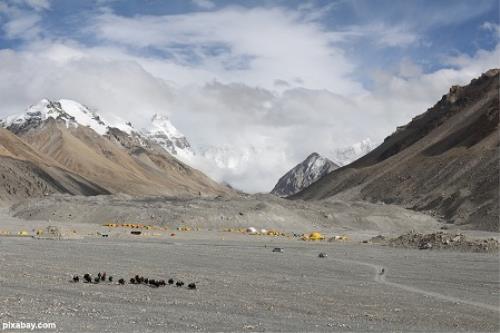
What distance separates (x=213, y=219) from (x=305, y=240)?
18799mm

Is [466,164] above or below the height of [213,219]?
above

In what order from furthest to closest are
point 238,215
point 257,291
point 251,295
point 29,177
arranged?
point 29,177 → point 238,215 → point 257,291 → point 251,295

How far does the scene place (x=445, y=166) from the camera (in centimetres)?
11806

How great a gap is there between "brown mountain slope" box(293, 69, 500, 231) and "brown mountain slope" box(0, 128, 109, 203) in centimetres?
6195

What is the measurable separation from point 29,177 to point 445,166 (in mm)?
100830

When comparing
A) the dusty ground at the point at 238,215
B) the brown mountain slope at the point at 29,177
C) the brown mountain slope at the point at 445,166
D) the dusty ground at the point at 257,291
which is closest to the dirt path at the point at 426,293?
the dusty ground at the point at 257,291

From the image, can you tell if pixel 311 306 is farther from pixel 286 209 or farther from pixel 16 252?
pixel 286 209

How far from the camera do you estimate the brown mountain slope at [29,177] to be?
500 ft

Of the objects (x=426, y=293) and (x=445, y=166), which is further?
(x=445, y=166)

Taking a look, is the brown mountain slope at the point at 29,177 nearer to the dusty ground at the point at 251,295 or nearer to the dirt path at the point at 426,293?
the dusty ground at the point at 251,295

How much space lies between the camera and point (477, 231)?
261ft

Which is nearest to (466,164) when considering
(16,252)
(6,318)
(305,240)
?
(305,240)

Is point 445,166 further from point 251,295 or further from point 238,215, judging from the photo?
point 251,295

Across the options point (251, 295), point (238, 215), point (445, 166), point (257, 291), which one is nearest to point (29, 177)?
point (238, 215)
